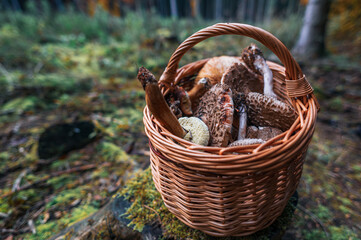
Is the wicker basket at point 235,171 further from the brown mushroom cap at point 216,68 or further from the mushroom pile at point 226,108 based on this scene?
the brown mushroom cap at point 216,68

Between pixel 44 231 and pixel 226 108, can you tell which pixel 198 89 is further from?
pixel 44 231

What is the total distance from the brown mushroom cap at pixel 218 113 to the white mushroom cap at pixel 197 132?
74 millimetres

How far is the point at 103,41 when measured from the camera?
6184mm

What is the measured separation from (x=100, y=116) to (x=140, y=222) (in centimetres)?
239

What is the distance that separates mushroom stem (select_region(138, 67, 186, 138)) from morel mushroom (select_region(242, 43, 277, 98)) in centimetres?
93

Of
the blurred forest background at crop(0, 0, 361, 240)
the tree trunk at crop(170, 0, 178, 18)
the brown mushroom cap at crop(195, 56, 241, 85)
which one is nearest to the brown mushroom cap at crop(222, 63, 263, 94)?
the brown mushroom cap at crop(195, 56, 241, 85)

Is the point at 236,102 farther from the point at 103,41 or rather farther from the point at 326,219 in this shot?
the point at 103,41

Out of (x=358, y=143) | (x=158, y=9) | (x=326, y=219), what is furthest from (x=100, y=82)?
(x=158, y=9)

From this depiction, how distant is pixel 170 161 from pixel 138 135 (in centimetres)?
205

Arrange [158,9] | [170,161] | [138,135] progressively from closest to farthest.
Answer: [170,161] → [138,135] → [158,9]

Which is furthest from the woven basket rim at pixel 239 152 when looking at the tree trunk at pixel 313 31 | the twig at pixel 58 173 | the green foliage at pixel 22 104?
the tree trunk at pixel 313 31

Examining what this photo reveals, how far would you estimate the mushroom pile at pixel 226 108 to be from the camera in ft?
4.27

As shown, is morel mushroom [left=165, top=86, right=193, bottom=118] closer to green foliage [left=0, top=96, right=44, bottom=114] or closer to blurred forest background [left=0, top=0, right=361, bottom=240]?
blurred forest background [left=0, top=0, right=361, bottom=240]

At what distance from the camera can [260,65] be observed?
70.8 inches
